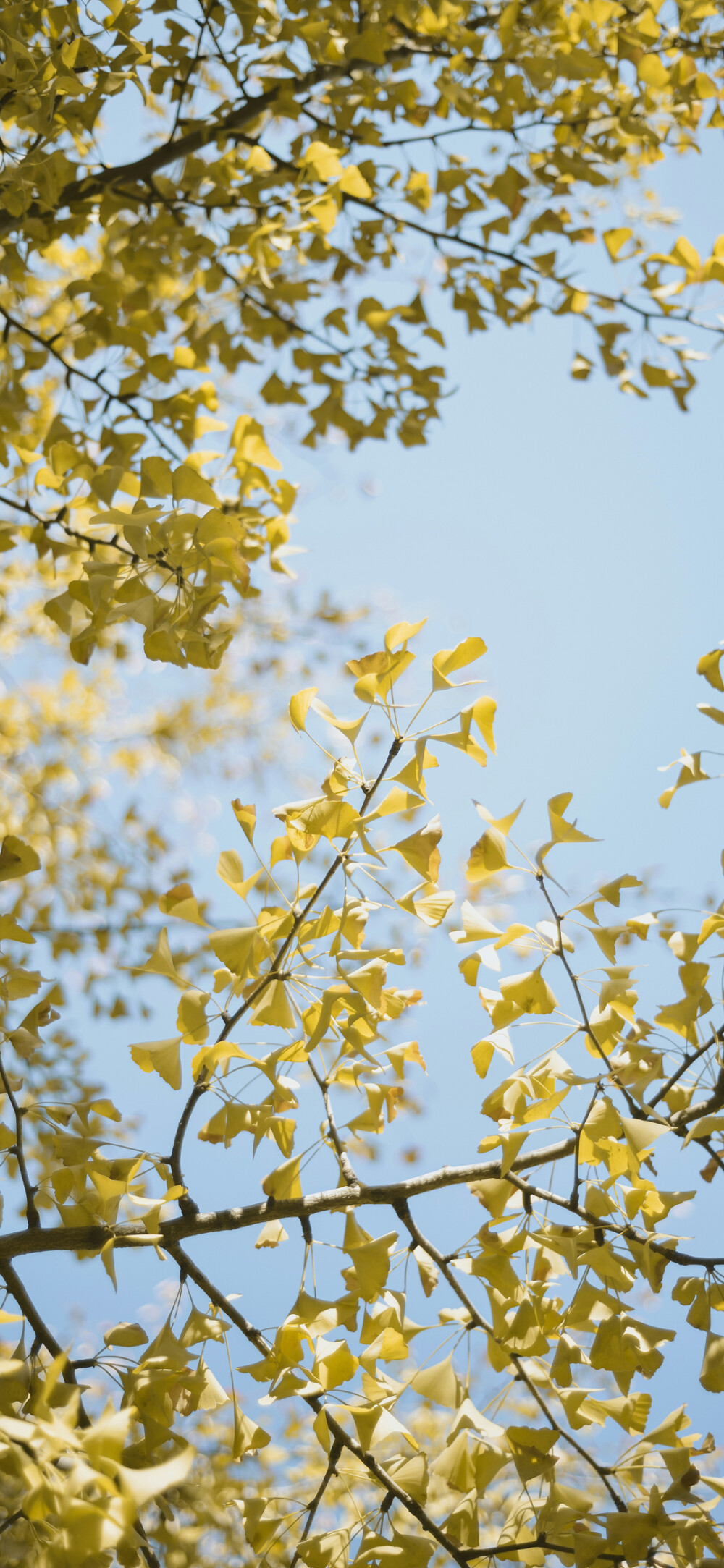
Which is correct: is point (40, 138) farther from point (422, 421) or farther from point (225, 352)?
point (422, 421)

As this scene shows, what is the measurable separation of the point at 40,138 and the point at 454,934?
29.6 inches

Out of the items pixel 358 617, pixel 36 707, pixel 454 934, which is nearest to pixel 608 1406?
pixel 454 934

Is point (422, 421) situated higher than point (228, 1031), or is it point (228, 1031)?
point (422, 421)

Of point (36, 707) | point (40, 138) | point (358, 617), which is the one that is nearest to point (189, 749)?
point (36, 707)

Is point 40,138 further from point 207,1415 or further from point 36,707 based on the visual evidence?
point 207,1415

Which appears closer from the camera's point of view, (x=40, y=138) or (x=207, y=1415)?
(x=40, y=138)

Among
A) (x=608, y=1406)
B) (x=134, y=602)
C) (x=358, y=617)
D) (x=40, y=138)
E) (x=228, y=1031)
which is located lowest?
(x=608, y=1406)

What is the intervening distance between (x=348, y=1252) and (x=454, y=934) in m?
0.19

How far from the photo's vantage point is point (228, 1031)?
0.55 metres

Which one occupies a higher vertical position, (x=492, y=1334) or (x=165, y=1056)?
(x=165, y=1056)

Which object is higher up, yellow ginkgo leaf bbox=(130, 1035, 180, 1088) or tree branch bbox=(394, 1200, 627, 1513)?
yellow ginkgo leaf bbox=(130, 1035, 180, 1088)

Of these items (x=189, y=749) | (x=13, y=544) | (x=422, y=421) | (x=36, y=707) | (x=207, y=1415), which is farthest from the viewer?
(x=189, y=749)

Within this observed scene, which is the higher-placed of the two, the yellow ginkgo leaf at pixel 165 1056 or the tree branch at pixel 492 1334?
the yellow ginkgo leaf at pixel 165 1056

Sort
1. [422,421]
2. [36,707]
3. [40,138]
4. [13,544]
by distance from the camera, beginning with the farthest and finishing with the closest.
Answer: [36,707] → [422,421] → [13,544] → [40,138]
